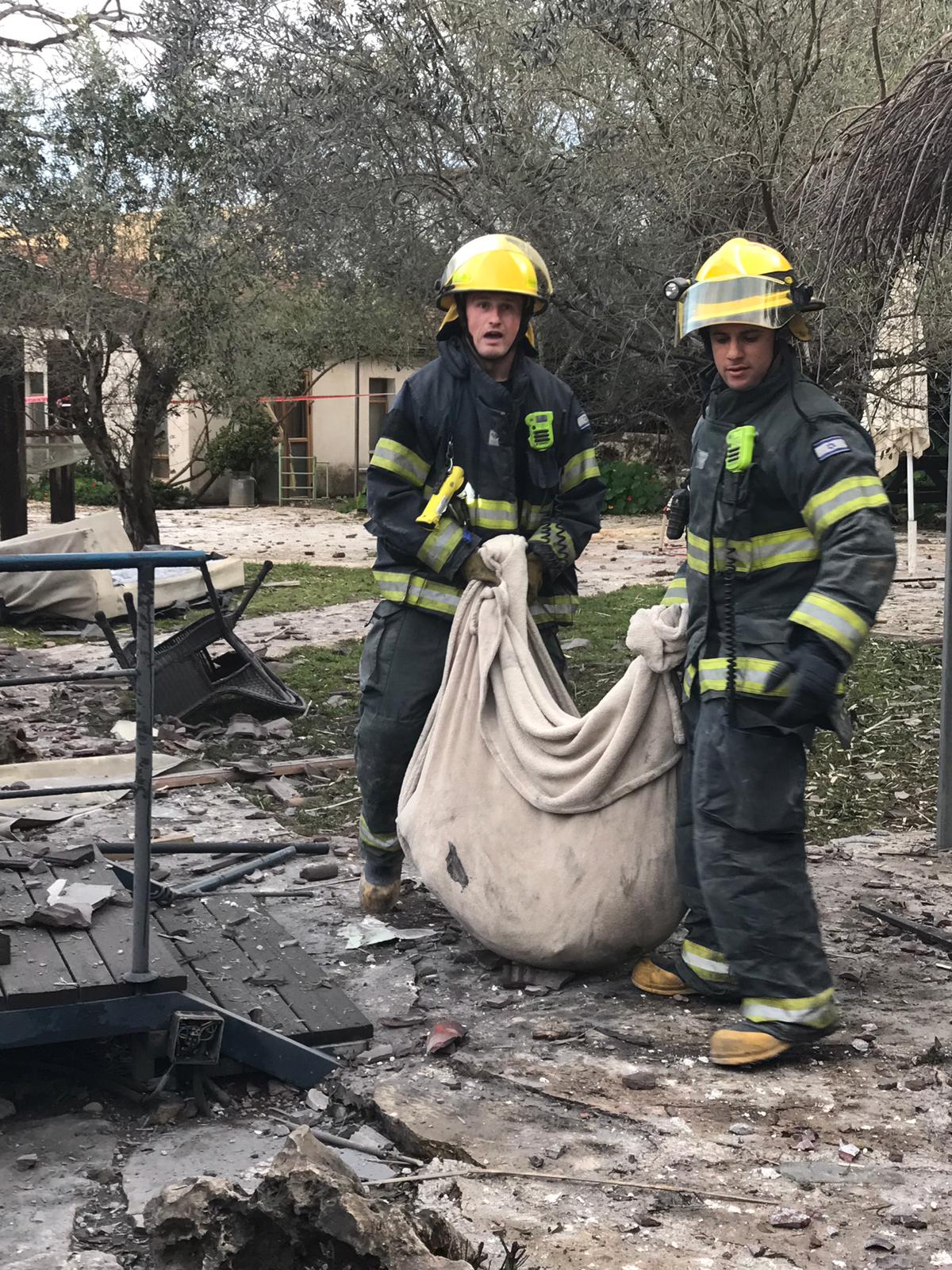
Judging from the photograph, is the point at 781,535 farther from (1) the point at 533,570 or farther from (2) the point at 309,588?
(2) the point at 309,588

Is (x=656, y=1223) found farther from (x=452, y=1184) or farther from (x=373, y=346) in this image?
(x=373, y=346)

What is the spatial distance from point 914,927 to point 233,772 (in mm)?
3371

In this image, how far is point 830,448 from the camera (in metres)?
3.46

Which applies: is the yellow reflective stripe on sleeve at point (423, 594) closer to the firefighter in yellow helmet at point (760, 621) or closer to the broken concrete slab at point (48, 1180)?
the firefighter in yellow helmet at point (760, 621)

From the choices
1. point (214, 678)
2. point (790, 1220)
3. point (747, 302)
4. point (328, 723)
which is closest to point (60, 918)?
point (790, 1220)

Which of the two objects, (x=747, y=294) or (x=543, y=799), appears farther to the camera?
(x=543, y=799)

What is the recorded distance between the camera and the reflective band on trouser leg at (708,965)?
3906mm

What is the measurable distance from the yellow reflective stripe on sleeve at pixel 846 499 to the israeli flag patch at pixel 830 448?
0.07 metres

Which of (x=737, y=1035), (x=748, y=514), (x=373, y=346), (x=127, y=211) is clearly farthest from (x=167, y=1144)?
(x=373, y=346)

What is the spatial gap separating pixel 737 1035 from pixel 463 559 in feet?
5.23

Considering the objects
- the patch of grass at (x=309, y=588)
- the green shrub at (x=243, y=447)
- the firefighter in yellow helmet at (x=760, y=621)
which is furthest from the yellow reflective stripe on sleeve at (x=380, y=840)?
the green shrub at (x=243, y=447)

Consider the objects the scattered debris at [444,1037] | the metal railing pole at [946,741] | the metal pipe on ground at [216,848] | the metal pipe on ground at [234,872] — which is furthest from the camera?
the metal railing pole at [946,741]

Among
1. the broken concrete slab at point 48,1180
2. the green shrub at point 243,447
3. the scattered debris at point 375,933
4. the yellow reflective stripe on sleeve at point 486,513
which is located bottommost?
the broken concrete slab at point 48,1180

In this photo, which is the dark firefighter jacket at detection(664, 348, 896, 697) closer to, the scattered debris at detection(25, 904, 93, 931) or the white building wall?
the scattered debris at detection(25, 904, 93, 931)
